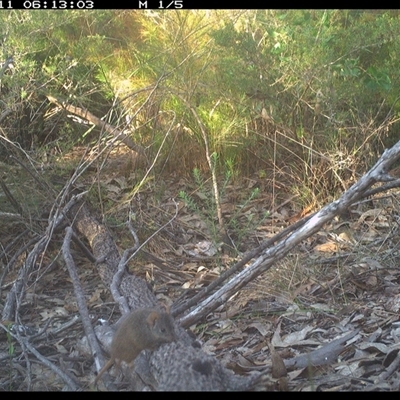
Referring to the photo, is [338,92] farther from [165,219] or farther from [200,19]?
[165,219]

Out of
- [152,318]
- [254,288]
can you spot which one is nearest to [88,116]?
[254,288]

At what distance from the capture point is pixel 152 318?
3281mm

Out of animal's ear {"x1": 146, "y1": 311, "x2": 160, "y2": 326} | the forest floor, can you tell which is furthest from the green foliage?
animal's ear {"x1": 146, "y1": 311, "x2": 160, "y2": 326}

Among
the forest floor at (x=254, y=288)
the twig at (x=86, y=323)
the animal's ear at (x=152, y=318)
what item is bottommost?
the forest floor at (x=254, y=288)

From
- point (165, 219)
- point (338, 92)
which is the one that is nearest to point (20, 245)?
point (165, 219)

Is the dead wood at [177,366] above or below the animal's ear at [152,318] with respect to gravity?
below

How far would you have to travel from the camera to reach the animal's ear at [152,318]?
10.8 feet

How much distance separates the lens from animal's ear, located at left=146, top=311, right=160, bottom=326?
129 inches

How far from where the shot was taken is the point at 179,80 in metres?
5.75

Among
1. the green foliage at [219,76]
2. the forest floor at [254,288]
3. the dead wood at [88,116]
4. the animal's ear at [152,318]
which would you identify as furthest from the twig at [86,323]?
the dead wood at [88,116]

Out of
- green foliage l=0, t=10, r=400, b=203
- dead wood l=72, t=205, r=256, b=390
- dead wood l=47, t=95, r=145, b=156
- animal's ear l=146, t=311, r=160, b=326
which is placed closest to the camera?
dead wood l=72, t=205, r=256, b=390

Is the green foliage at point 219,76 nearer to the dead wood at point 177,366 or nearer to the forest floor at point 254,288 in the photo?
the forest floor at point 254,288

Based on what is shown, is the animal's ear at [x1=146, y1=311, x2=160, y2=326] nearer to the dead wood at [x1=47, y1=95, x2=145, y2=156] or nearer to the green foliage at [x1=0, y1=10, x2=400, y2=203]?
the green foliage at [x1=0, y1=10, x2=400, y2=203]

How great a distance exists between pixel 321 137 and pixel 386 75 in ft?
2.36
